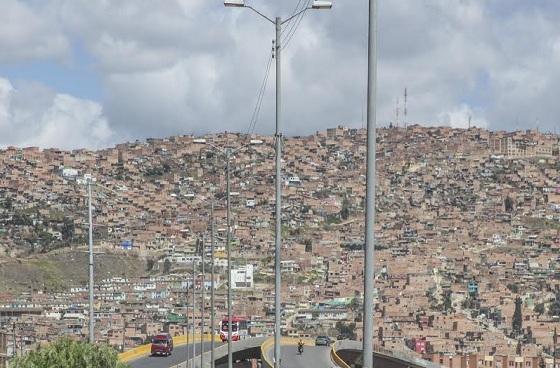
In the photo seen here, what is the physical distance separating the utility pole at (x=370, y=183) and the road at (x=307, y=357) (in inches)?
2225

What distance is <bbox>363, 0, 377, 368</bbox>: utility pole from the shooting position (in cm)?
1970

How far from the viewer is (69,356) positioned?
28078mm

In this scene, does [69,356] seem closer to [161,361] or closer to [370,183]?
[370,183]

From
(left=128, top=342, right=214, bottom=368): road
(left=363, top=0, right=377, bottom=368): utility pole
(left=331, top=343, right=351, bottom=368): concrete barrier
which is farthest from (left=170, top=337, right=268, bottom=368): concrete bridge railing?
(left=363, top=0, right=377, bottom=368): utility pole

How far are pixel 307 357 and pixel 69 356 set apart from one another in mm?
60811

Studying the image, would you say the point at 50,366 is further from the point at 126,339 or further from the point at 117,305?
the point at 117,305

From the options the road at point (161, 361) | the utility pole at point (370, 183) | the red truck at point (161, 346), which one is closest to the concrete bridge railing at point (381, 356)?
the road at point (161, 361)

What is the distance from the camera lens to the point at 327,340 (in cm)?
10712

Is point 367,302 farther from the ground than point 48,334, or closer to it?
farther from the ground

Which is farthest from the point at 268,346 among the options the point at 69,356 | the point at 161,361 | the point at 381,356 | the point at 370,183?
the point at 370,183

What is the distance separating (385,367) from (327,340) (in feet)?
16.7

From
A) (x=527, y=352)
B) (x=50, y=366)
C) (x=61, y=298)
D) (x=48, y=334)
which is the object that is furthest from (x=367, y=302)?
(x=61, y=298)

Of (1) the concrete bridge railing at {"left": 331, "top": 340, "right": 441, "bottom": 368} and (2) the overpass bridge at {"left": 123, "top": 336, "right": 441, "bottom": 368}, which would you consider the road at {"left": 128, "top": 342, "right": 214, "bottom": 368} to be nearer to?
(2) the overpass bridge at {"left": 123, "top": 336, "right": 441, "bottom": 368}

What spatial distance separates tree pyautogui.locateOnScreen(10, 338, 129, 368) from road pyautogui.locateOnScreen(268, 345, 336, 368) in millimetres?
47304
